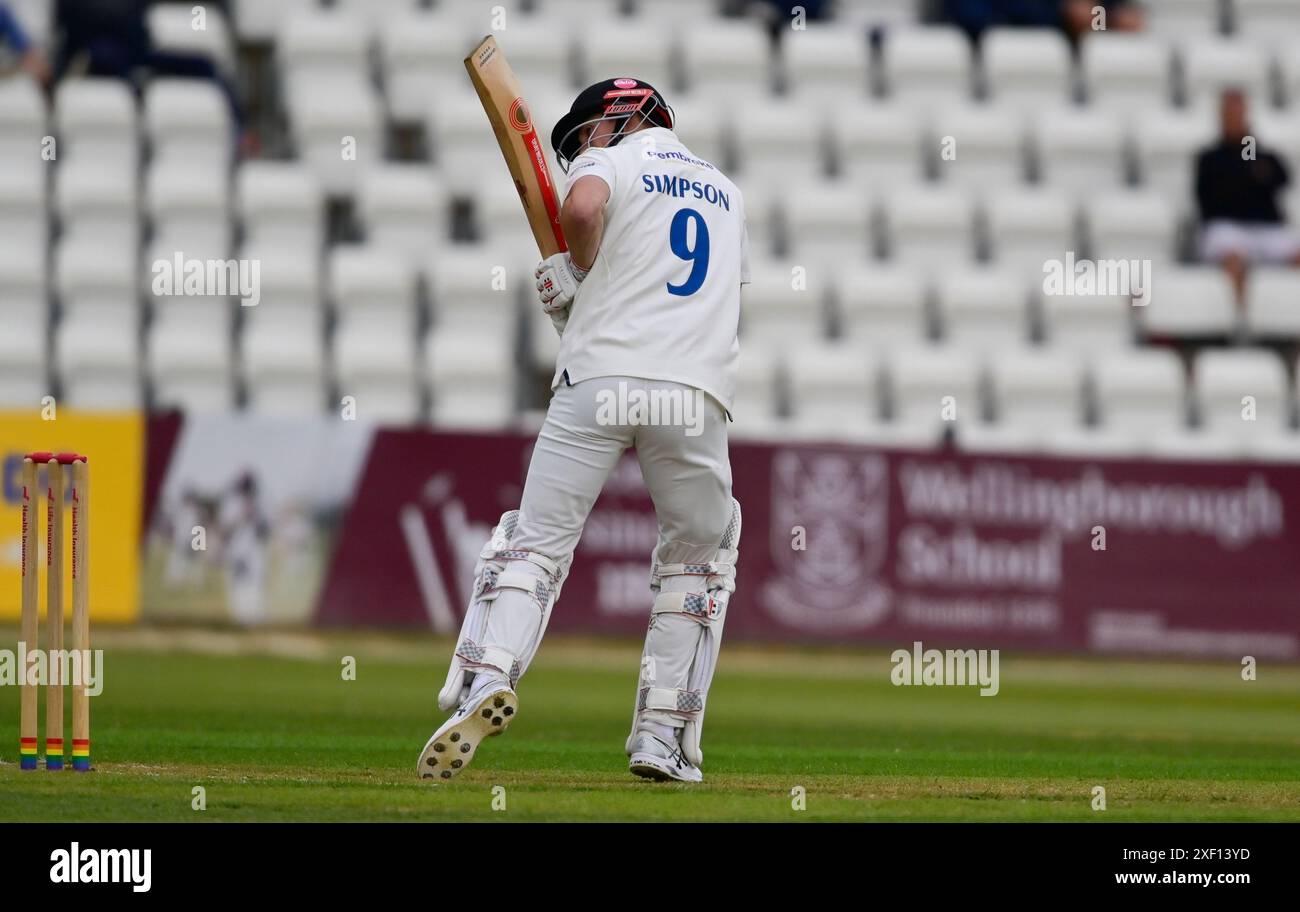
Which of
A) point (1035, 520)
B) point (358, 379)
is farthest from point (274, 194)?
point (1035, 520)

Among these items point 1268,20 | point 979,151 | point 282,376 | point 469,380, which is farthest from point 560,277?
point 1268,20

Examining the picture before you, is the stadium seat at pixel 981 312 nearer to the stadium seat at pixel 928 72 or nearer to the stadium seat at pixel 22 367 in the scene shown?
the stadium seat at pixel 928 72

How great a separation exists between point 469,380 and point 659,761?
33.4ft

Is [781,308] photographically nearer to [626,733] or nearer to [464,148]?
[464,148]

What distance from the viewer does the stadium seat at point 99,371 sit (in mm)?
16562

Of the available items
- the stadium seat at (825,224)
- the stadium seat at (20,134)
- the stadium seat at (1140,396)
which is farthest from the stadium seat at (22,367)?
the stadium seat at (1140,396)

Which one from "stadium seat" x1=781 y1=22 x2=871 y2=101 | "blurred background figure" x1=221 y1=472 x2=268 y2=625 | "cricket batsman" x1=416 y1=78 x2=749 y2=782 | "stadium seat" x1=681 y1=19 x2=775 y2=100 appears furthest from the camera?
"stadium seat" x1=781 y1=22 x2=871 y2=101

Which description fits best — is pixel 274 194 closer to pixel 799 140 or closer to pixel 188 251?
pixel 188 251

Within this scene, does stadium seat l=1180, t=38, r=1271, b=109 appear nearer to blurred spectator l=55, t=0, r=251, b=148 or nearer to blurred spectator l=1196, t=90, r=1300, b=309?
blurred spectator l=1196, t=90, r=1300, b=309

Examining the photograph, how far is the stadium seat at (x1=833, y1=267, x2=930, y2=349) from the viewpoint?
17.8m

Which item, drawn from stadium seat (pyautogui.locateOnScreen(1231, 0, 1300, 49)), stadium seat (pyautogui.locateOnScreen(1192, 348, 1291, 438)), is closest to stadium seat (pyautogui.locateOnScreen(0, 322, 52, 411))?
stadium seat (pyautogui.locateOnScreen(1192, 348, 1291, 438))

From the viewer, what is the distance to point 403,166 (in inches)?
739

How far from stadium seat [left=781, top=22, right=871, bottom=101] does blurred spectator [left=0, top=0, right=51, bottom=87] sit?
7.33 m

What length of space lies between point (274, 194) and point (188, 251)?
3.11ft
